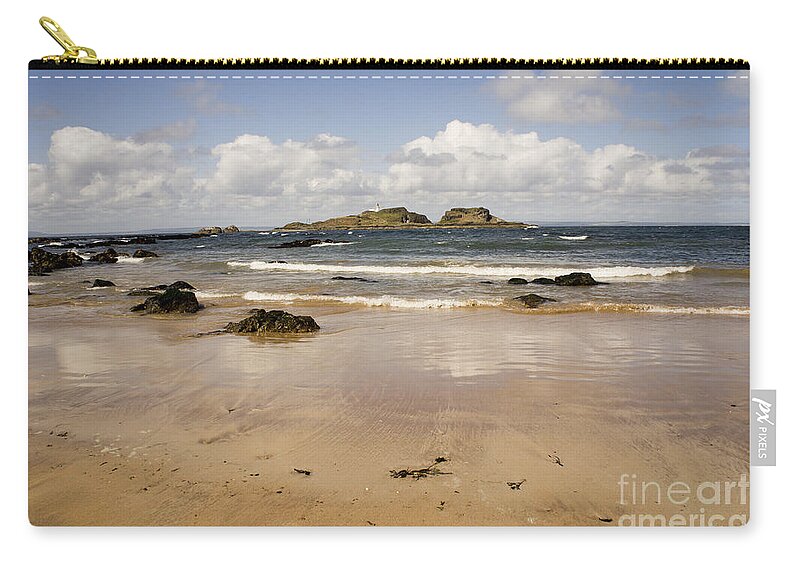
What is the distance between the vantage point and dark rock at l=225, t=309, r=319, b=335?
210cm

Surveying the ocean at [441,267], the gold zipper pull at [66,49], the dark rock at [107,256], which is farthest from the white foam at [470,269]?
the gold zipper pull at [66,49]

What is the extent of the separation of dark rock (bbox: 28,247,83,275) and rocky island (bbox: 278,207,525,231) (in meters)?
0.75

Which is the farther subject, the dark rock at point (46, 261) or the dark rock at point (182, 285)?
the dark rock at point (182, 285)

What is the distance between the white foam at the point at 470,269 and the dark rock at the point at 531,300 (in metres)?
0.08

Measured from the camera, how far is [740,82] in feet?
6.56

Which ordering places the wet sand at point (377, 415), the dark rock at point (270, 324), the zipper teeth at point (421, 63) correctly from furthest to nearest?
the dark rock at point (270, 324) → the zipper teeth at point (421, 63) → the wet sand at point (377, 415)

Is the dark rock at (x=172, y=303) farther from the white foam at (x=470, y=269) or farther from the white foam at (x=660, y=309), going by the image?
the white foam at (x=660, y=309)

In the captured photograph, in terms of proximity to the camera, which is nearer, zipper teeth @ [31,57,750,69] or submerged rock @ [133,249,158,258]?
zipper teeth @ [31,57,750,69]

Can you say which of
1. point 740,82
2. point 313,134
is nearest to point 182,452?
point 313,134

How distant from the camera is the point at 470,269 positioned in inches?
86.9

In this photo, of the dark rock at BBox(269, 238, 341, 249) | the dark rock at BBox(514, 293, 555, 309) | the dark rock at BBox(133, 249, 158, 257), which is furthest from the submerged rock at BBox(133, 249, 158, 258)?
the dark rock at BBox(514, 293, 555, 309)

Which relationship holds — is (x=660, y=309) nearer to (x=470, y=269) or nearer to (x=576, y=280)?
(x=576, y=280)

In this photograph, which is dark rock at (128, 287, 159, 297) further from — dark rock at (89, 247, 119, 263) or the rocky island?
the rocky island

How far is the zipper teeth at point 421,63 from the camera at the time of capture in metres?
2.00
